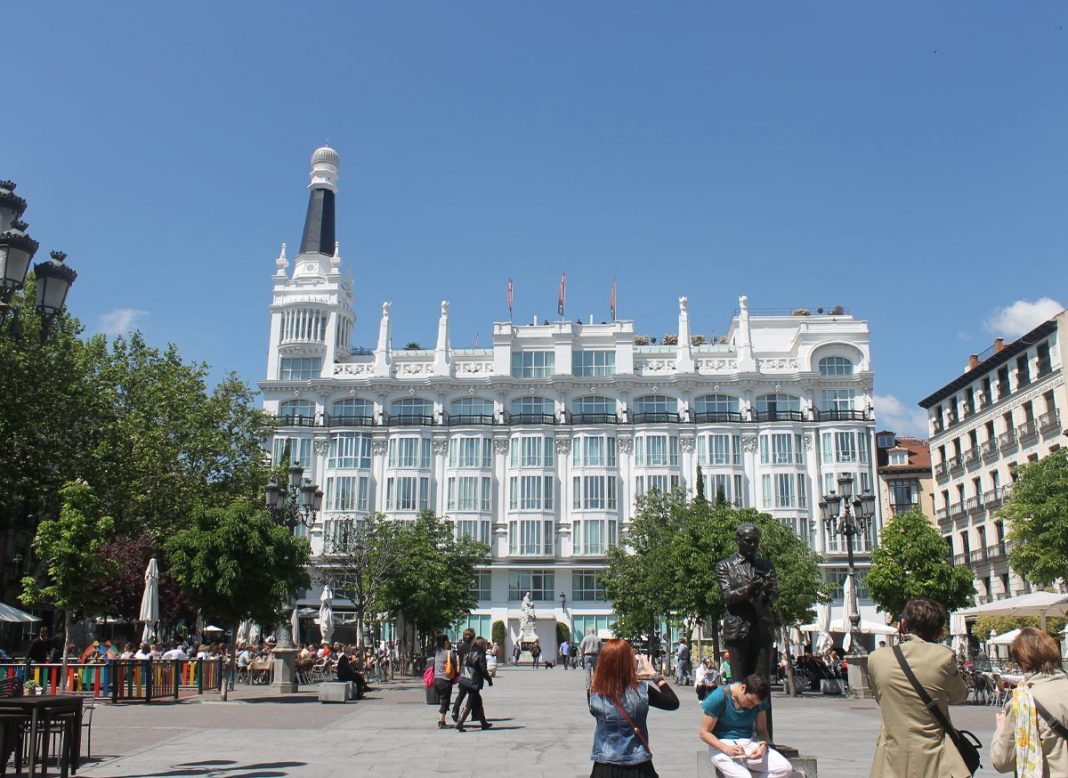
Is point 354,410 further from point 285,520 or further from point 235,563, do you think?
point 235,563

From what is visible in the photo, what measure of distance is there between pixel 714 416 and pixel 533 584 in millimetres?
17090

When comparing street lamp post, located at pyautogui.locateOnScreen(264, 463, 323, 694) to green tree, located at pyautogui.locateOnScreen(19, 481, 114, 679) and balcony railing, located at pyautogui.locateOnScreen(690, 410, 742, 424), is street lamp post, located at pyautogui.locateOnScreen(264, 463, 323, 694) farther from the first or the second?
balcony railing, located at pyautogui.locateOnScreen(690, 410, 742, 424)

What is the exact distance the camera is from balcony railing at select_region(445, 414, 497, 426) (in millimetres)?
67750

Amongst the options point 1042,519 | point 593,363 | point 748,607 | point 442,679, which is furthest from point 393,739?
point 593,363

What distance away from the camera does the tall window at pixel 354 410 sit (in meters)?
68.2

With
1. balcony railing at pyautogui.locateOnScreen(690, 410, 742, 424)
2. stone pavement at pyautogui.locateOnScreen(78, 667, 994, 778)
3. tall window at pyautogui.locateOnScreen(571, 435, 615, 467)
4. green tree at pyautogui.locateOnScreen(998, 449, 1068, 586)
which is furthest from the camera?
balcony railing at pyautogui.locateOnScreen(690, 410, 742, 424)

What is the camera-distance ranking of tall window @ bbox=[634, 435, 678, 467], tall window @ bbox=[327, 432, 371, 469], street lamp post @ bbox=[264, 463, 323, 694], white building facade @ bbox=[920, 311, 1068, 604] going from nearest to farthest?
street lamp post @ bbox=[264, 463, 323, 694]
white building facade @ bbox=[920, 311, 1068, 604]
tall window @ bbox=[634, 435, 678, 467]
tall window @ bbox=[327, 432, 371, 469]

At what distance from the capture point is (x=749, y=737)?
6.08 meters

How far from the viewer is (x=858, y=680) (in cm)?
2455

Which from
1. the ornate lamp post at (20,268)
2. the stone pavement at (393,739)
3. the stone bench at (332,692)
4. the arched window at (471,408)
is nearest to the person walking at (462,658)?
the stone pavement at (393,739)

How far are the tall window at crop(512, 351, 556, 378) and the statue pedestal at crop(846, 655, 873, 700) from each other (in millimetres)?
44912

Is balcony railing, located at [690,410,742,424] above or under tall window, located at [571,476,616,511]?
above

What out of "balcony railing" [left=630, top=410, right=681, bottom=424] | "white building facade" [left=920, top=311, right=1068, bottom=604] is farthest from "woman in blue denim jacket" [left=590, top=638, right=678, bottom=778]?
"balcony railing" [left=630, top=410, right=681, bottom=424]

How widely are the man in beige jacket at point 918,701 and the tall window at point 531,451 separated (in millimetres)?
60924
